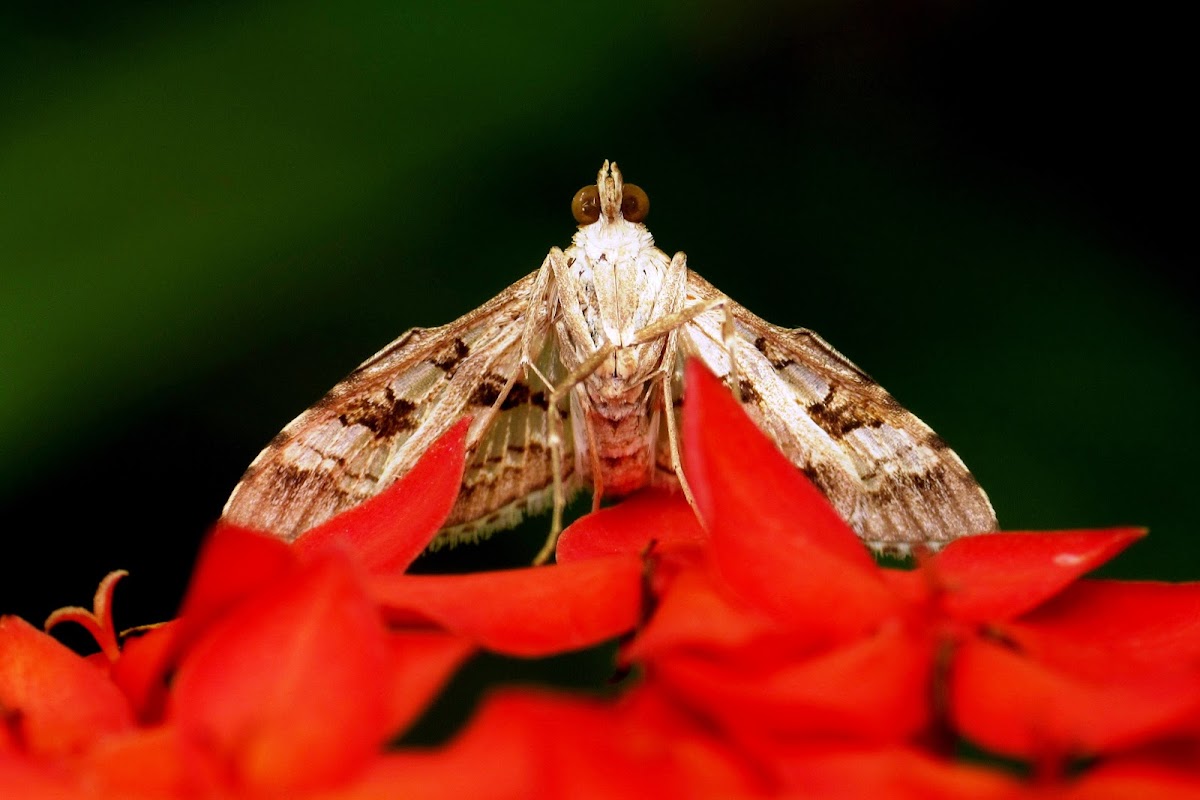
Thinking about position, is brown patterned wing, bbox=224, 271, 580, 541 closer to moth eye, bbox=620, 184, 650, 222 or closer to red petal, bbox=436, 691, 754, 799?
moth eye, bbox=620, 184, 650, 222

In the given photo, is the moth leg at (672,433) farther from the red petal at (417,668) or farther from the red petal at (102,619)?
the red petal at (417,668)

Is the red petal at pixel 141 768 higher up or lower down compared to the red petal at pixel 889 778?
higher up

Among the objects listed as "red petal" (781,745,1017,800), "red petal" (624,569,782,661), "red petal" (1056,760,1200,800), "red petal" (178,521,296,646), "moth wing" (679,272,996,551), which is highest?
"red petal" (178,521,296,646)

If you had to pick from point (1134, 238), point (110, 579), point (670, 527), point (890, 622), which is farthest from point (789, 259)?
point (890, 622)

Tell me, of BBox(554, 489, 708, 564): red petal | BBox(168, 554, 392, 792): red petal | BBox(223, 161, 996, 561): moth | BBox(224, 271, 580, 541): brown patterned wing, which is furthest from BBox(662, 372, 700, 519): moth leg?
BBox(168, 554, 392, 792): red petal

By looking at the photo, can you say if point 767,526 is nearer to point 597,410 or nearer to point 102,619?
point 102,619

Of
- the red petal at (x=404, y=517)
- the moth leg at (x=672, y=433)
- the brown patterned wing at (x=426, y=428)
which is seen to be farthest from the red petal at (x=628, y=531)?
the brown patterned wing at (x=426, y=428)

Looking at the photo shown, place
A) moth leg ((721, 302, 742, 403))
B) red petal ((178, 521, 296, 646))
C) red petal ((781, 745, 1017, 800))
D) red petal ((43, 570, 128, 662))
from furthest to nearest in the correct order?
moth leg ((721, 302, 742, 403)) → red petal ((43, 570, 128, 662)) → red petal ((178, 521, 296, 646)) → red petal ((781, 745, 1017, 800))
